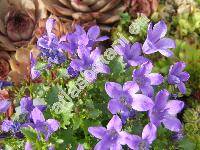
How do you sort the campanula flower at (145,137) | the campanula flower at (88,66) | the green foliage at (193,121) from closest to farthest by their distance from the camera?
the campanula flower at (145,137) → the campanula flower at (88,66) → the green foliage at (193,121)

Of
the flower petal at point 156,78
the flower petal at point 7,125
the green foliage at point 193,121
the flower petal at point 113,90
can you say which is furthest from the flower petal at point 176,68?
the green foliage at point 193,121

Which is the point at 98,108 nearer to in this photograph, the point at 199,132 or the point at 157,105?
the point at 157,105

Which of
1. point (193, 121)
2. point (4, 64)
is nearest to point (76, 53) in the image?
point (193, 121)

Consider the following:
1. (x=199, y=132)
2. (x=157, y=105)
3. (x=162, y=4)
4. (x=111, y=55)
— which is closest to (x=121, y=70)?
(x=111, y=55)

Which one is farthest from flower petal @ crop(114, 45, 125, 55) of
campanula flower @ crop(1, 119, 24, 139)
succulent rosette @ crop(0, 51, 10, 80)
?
succulent rosette @ crop(0, 51, 10, 80)

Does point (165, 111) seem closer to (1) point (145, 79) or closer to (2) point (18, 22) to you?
(1) point (145, 79)

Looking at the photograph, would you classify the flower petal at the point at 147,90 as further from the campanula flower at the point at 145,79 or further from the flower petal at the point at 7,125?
the flower petal at the point at 7,125
